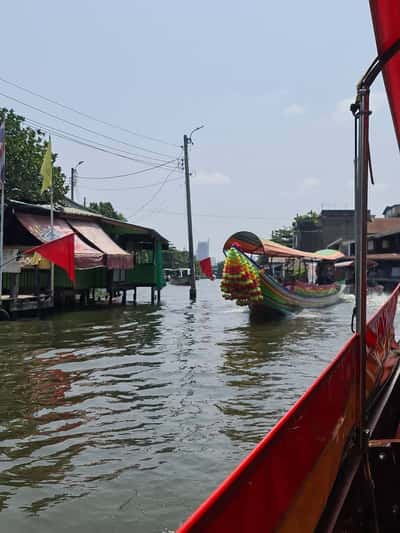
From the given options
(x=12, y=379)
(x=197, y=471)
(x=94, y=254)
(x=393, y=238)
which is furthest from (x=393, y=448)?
(x=393, y=238)

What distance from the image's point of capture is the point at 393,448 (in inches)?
117

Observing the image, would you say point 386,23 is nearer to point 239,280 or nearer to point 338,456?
point 338,456

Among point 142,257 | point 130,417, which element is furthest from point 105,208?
point 130,417

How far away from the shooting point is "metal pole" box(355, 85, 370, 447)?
2.90 metres

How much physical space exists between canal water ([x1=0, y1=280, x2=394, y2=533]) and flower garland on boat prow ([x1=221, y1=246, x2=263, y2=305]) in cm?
347

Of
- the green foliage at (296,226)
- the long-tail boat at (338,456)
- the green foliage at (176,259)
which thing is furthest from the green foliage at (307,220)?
the long-tail boat at (338,456)

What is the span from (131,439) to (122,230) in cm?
2055

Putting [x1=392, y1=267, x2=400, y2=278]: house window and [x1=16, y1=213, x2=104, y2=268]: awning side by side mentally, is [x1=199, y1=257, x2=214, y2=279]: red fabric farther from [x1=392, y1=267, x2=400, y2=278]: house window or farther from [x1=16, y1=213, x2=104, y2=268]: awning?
[x1=392, y1=267, x2=400, y2=278]: house window

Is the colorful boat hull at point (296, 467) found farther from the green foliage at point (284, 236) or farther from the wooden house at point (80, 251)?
the green foliage at point (284, 236)

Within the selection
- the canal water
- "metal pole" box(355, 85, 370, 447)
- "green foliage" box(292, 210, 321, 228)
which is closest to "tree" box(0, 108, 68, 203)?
the canal water

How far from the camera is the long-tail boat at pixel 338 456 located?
1.55 meters

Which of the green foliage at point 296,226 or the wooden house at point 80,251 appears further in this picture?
the green foliage at point 296,226

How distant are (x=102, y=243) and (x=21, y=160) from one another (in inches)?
239

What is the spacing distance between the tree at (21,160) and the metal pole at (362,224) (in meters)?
22.8
